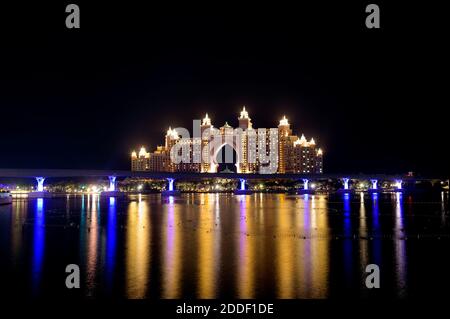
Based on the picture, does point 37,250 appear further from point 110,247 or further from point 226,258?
point 226,258

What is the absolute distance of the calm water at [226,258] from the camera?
1969 cm

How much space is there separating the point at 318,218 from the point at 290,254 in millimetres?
22317

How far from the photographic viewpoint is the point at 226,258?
2595 cm

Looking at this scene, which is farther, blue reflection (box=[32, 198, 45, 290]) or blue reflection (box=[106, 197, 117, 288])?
blue reflection (box=[106, 197, 117, 288])

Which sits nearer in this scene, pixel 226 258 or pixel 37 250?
pixel 226 258

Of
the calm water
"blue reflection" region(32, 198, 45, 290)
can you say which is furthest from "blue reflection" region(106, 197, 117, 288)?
"blue reflection" region(32, 198, 45, 290)

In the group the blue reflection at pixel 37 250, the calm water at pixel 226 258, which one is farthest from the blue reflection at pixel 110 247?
→ the blue reflection at pixel 37 250

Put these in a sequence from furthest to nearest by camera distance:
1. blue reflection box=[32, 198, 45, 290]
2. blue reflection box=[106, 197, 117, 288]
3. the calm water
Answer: blue reflection box=[106, 197, 117, 288] < blue reflection box=[32, 198, 45, 290] < the calm water

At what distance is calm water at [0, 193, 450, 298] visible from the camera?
1969 cm

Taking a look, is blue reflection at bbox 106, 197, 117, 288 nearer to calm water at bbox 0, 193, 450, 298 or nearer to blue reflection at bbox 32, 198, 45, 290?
calm water at bbox 0, 193, 450, 298

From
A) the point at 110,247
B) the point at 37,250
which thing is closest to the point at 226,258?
the point at 110,247

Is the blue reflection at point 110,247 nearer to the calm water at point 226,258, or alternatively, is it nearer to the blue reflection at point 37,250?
the calm water at point 226,258
